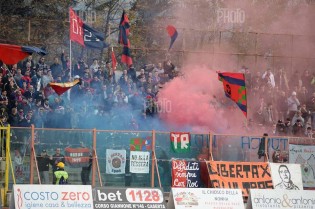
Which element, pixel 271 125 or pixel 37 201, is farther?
pixel 271 125

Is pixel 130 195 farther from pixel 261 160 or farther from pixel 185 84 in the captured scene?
pixel 185 84

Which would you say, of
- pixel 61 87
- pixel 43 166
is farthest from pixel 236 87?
pixel 43 166

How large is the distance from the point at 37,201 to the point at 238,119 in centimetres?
1089

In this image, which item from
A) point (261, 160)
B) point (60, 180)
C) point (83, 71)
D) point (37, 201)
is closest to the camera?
point (37, 201)

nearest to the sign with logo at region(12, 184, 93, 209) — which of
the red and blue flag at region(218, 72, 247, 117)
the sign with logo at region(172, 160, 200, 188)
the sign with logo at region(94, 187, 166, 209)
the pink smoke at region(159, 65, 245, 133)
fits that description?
the sign with logo at region(94, 187, 166, 209)

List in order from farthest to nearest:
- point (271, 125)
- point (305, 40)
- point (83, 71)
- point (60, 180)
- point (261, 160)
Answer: point (305, 40)
point (271, 125)
point (83, 71)
point (261, 160)
point (60, 180)

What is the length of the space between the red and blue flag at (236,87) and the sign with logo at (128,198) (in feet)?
17.3

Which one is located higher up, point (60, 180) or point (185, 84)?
point (185, 84)

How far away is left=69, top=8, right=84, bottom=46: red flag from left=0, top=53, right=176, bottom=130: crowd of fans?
92 cm

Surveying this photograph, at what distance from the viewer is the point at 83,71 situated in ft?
104

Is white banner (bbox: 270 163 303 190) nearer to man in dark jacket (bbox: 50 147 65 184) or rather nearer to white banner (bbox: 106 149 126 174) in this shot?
white banner (bbox: 106 149 126 174)

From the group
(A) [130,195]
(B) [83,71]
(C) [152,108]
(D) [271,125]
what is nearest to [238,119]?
(D) [271,125]

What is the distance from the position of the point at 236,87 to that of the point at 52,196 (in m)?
7.98

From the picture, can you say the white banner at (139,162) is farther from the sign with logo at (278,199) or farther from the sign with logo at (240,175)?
the sign with logo at (278,199)
